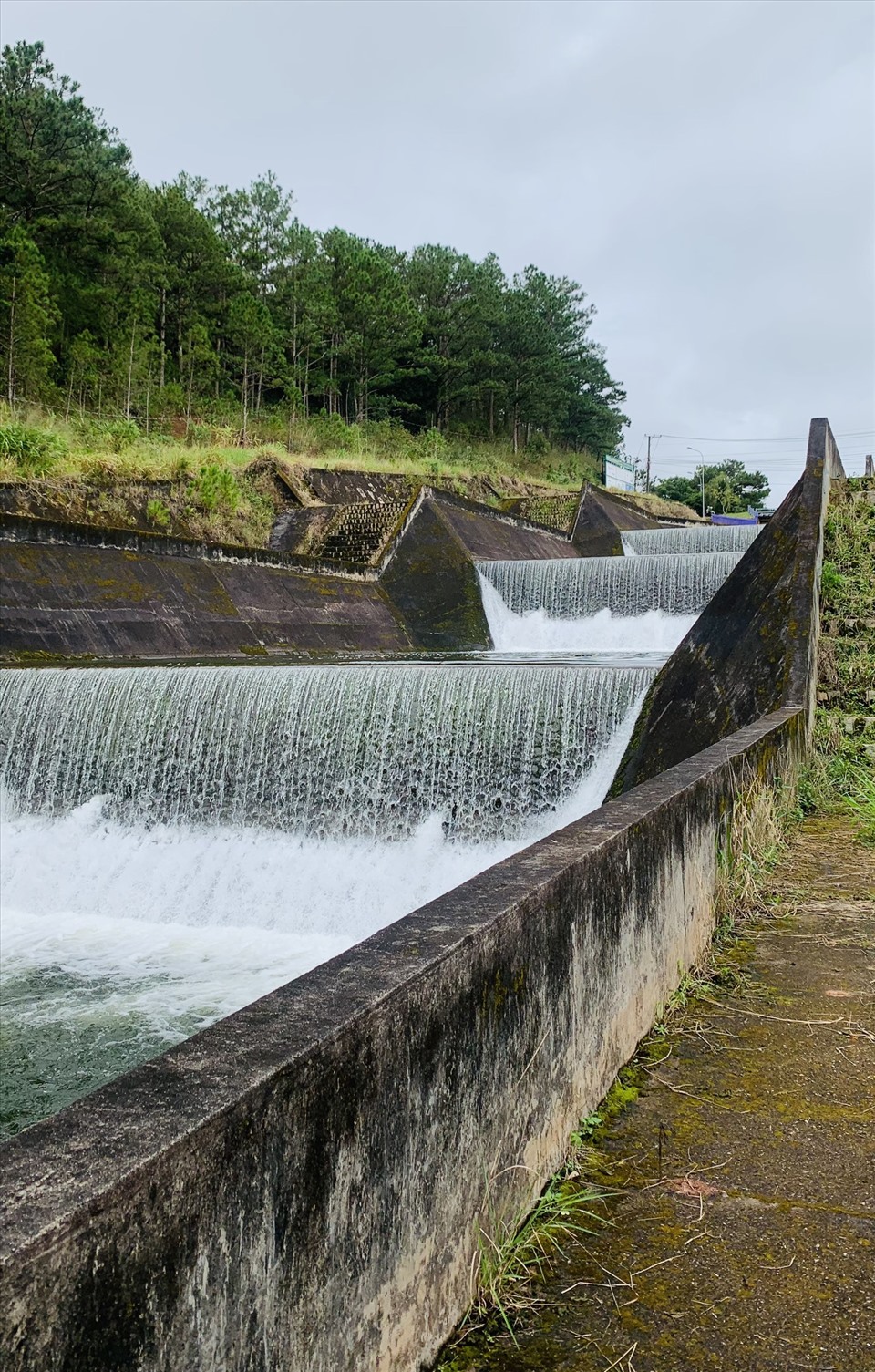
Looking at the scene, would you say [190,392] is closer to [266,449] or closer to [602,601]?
[266,449]

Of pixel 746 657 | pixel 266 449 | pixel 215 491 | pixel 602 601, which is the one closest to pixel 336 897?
pixel 746 657

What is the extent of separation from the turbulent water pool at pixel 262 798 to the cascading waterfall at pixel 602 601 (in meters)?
6.91

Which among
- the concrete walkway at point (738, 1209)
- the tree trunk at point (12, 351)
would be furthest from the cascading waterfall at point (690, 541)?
the concrete walkway at point (738, 1209)

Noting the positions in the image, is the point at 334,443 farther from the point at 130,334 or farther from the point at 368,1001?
the point at 368,1001

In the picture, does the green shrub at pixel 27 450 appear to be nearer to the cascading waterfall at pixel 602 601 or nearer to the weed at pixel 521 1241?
the cascading waterfall at pixel 602 601

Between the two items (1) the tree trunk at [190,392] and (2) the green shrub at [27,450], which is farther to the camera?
(1) the tree trunk at [190,392]

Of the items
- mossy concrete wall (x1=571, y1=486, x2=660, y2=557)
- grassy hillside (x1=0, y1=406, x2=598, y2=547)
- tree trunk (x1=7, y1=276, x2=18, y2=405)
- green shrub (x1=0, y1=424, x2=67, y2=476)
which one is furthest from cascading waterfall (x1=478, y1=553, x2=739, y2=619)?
tree trunk (x1=7, y1=276, x2=18, y2=405)

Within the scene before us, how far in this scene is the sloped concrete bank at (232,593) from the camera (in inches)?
419

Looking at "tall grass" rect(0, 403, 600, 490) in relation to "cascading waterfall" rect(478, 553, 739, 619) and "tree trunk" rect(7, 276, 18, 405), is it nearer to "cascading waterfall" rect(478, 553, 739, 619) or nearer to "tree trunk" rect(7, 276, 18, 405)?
"tree trunk" rect(7, 276, 18, 405)

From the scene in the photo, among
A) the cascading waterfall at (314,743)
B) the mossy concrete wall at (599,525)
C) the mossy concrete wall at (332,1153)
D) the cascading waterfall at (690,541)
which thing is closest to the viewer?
the mossy concrete wall at (332,1153)

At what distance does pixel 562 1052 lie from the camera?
2062mm

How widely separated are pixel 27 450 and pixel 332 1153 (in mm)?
15470

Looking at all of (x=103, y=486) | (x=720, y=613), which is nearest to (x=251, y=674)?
(x=720, y=613)

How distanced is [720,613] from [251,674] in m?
3.60
